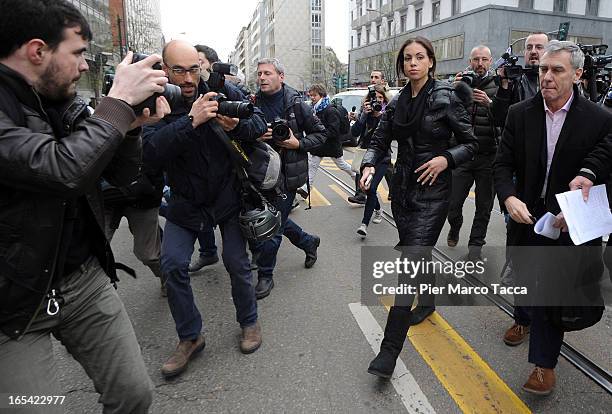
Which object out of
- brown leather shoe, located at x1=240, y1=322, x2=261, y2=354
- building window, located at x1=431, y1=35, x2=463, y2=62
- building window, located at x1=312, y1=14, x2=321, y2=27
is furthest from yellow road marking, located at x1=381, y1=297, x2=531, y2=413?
building window, located at x1=312, y1=14, x2=321, y2=27

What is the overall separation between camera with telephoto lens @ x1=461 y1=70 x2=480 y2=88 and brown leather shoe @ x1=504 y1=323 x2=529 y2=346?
221 cm

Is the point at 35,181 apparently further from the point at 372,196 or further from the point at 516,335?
the point at 372,196

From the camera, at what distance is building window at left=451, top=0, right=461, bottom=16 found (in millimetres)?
33525

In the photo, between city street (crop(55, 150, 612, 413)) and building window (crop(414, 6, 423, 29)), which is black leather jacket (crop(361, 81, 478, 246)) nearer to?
→ city street (crop(55, 150, 612, 413))

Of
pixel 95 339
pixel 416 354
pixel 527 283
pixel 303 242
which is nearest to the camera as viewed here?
pixel 95 339

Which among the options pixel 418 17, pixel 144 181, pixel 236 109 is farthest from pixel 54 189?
pixel 418 17

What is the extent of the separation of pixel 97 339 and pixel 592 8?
4248 cm

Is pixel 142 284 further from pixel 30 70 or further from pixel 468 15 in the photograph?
pixel 468 15

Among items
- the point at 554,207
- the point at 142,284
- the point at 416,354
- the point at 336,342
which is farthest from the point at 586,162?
the point at 142,284

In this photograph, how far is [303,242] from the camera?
465 centimetres

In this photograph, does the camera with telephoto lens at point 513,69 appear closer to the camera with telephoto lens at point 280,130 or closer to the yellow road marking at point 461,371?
the camera with telephoto lens at point 280,130

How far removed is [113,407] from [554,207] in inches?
98.0

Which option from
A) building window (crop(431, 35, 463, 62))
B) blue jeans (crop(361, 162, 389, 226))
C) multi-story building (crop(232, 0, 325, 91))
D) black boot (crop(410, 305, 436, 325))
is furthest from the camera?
multi-story building (crop(232, 0, 325, 91))

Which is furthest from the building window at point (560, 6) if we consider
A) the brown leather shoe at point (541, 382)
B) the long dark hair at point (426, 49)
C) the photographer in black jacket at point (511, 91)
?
the brown leather shoe at point (541, 382)
